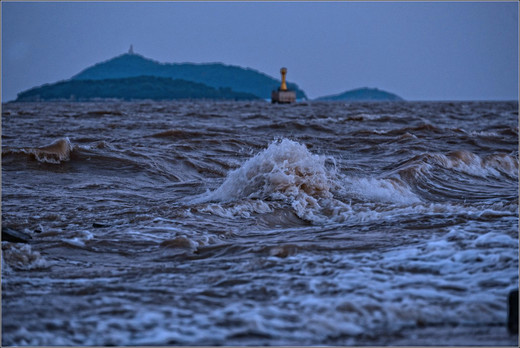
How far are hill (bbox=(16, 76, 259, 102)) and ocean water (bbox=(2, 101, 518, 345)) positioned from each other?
107 metres

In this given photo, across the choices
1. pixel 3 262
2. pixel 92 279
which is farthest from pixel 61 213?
pixel 92 279

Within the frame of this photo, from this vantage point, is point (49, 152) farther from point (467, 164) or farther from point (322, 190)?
point (467, 164)

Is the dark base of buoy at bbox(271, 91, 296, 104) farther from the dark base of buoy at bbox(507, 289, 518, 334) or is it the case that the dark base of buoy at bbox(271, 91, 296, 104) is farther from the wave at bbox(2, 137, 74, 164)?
the dark base of buoy at bbox(507, 289, 518, 334)

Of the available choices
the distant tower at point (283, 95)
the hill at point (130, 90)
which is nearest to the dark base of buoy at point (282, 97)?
the distant tower at point (283, 95)

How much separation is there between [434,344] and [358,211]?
2.84 meters

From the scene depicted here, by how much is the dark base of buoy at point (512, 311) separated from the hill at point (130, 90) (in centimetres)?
11095

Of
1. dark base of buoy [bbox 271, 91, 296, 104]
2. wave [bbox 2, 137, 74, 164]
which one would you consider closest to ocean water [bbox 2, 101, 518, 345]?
wave [bbox 2, 137, 74, 164]

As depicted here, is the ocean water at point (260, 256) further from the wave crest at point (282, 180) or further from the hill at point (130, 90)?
the hill at point (130, 90)

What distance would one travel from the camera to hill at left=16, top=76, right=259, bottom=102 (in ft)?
370

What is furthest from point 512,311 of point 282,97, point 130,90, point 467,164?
point 130,90

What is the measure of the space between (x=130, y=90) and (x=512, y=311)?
396 feet

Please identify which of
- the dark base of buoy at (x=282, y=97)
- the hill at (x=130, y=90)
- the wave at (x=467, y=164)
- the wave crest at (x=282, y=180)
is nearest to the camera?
the wave crest at (x=282, y=180)

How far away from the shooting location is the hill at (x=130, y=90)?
112812mm

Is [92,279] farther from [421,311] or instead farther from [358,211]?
[358,211]
